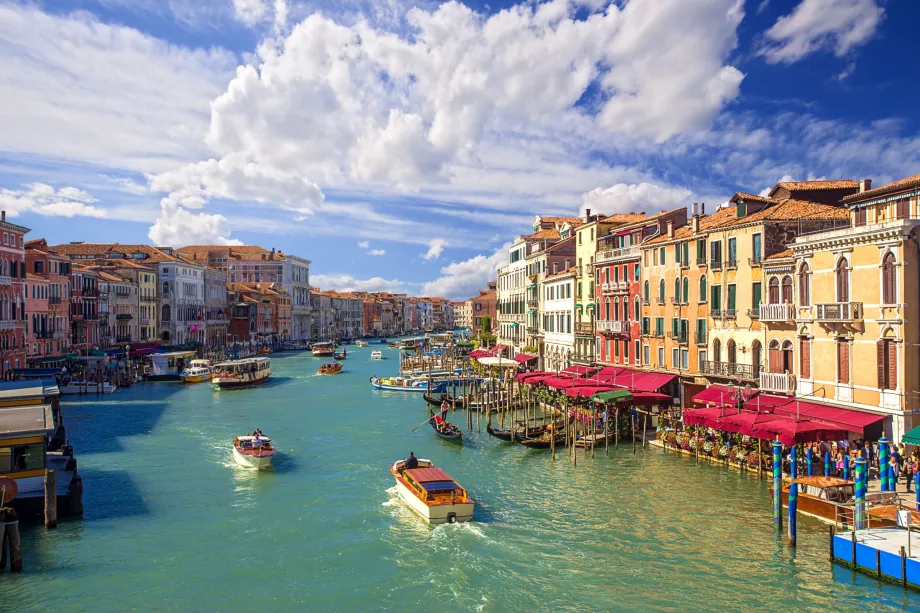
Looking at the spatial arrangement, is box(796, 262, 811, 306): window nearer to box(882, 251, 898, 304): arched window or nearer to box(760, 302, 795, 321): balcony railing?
box(760, 302, 795, 321): balcony railing

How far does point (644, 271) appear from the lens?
3744 centimetres

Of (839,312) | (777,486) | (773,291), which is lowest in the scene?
(777,486)

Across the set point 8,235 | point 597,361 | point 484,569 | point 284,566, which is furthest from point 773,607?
point 8,235

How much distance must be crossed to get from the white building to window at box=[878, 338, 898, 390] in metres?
23.5

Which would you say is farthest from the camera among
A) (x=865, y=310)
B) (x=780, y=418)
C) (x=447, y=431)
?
(x=447, y=431)

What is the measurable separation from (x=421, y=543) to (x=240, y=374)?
1756 inches

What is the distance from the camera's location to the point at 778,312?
26969 millimetres

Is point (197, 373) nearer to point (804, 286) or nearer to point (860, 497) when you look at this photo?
point (804, 286)

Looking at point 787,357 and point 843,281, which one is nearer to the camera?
point 843,281

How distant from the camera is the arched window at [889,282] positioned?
70.9 ft

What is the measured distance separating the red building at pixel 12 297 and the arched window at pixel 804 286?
149 feet

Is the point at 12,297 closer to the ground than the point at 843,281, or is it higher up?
higher up

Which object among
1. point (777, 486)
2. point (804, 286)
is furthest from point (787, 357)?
point (777, 486)

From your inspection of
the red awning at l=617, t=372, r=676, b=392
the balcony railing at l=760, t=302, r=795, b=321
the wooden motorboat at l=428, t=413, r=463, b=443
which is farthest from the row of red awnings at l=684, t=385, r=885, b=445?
the wooden motorboat at l=428, t=413, r=463, b=443
